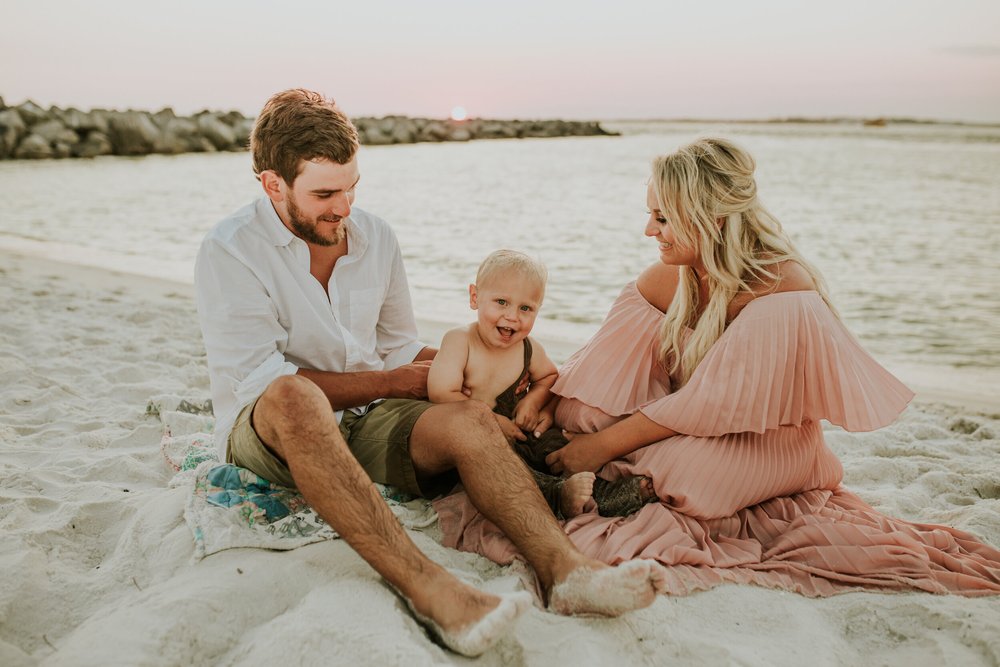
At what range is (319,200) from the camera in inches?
117

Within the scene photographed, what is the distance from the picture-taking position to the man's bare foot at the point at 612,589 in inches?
88.1

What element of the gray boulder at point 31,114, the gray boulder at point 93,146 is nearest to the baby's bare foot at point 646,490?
the gray boulder at point 93,146

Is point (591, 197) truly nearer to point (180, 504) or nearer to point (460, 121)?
point (180, 504)

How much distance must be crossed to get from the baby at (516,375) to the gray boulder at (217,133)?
27861 millimetres

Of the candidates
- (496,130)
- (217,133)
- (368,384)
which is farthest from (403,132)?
(368,384)

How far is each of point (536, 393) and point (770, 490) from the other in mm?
1011

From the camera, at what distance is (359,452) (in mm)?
2990

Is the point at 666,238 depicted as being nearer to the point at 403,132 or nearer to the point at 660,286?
the point at 660,286

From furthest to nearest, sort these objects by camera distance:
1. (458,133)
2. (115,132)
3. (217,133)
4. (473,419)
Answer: (458,133) < (217,133) < (115,132) < (473,419)

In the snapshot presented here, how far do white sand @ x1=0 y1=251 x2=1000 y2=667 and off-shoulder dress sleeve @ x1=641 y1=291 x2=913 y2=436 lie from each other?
624mm

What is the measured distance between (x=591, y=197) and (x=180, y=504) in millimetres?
14327

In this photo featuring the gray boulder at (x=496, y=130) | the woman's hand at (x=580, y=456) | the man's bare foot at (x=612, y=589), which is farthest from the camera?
the gray boulder at (x=496, y=130)

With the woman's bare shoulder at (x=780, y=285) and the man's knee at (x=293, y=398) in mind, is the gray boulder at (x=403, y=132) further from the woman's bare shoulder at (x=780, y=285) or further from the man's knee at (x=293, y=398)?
the man's knee at (x=293, y=398)

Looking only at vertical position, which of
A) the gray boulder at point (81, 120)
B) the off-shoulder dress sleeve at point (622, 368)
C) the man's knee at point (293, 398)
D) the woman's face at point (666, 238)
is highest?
the gray boulder at point (81, 120)
